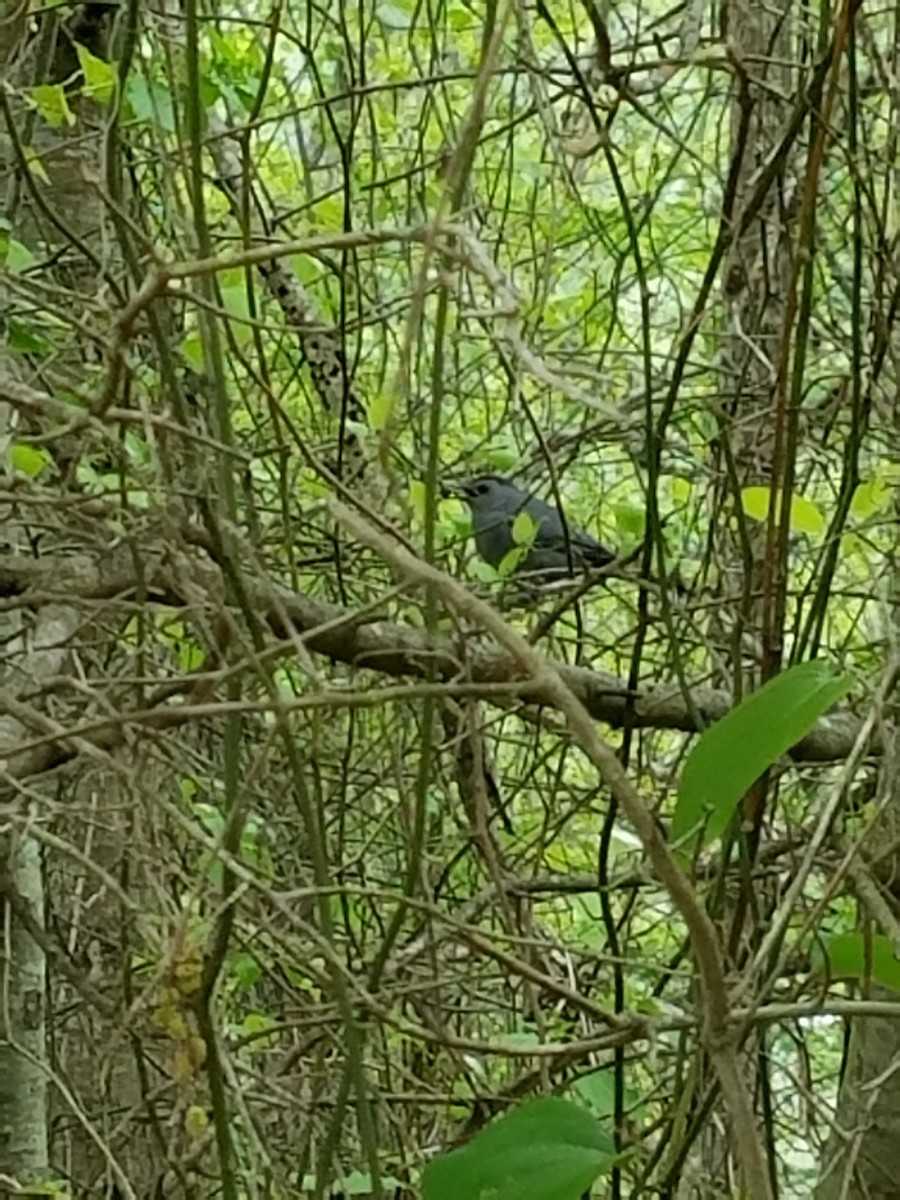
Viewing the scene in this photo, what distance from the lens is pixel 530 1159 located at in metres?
0.65

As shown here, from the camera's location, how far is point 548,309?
2.50 m

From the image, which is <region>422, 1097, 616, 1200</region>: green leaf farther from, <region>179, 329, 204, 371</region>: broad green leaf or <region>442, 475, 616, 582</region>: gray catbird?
<region>442, 475, 616, 582</region>: gray catbird

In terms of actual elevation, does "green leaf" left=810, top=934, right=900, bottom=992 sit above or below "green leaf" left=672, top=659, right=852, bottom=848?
below

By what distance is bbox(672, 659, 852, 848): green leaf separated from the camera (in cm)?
63

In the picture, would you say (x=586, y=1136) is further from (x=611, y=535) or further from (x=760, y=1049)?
(x=611, y=535)

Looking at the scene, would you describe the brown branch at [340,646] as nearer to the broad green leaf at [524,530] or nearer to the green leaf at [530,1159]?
the broad green leaf at [524,530]

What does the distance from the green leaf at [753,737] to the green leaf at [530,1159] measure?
124 millimetres

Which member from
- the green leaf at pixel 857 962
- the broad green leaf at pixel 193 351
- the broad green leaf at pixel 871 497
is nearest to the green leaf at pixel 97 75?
the broad green leaf at pixel 193 351

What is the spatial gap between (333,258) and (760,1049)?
117 cm

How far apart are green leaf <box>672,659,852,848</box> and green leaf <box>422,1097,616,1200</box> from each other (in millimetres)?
124

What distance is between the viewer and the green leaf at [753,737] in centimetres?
63

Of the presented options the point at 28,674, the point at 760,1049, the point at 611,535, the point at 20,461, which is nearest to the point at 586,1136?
the point at 760,1049

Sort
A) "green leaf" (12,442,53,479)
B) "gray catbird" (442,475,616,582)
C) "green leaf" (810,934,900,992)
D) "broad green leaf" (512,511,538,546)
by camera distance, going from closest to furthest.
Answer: "green leaf" (810,934,900,992) < "green leaf" (12,442,53,479) < "broad green leaf" (512,511,538,546) < "gray catbird" (442,475,616,582)

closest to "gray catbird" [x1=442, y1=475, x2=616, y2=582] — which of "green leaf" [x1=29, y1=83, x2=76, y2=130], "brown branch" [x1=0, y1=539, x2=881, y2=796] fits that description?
"brown branch" [x1=0, y1=539, x2=881, y2=796]
